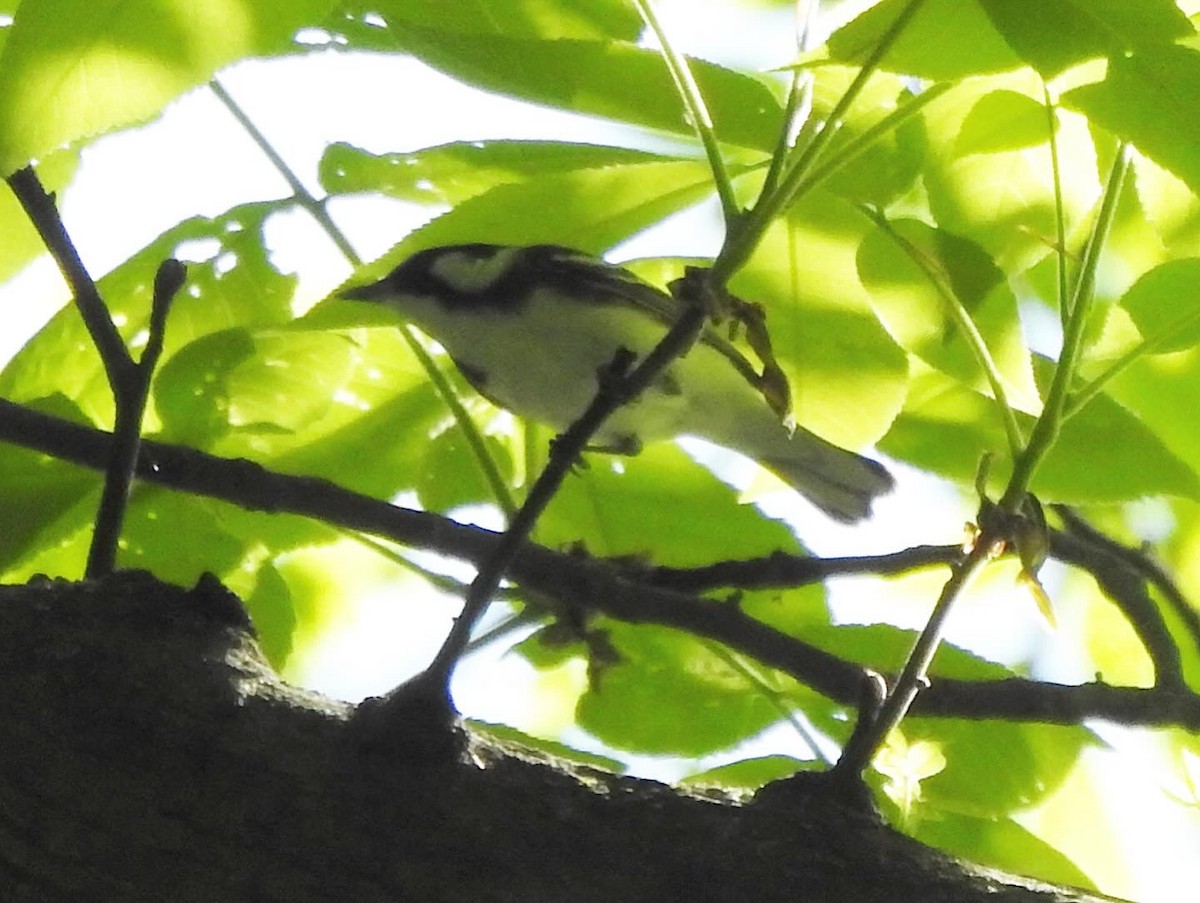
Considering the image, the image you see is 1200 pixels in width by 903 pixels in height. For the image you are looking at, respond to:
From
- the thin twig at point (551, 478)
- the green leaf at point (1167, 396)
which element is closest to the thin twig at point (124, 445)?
the thin twig at point (551, 478)

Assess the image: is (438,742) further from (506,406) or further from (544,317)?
(544,317)

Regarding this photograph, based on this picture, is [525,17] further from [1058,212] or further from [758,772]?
[758,772]

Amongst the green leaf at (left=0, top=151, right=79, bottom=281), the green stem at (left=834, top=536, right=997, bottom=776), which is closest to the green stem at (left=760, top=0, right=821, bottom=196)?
the green stem at (left=834, top=536, right=997, bottom=776)

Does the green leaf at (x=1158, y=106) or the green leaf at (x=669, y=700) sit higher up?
the green leaf at (x=1158, y=106)

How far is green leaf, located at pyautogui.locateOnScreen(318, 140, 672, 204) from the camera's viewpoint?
0.92 metres

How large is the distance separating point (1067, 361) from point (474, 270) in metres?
0.92

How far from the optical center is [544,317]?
1603 mm

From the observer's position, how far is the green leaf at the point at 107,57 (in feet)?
2.28

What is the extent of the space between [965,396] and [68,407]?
62 cm

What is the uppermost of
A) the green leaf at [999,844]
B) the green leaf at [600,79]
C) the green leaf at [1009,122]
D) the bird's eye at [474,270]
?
the bird's eye at [474,270]

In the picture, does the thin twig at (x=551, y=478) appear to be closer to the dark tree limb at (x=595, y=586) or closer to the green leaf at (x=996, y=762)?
the dark tree limb at (x=595, y=586)

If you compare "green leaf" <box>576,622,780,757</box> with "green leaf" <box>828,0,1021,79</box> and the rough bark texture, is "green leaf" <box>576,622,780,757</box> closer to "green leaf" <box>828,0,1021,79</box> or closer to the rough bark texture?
the rough bark texture

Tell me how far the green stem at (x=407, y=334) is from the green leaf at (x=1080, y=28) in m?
0.46

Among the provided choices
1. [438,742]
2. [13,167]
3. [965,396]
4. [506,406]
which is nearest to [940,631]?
[438,742]
